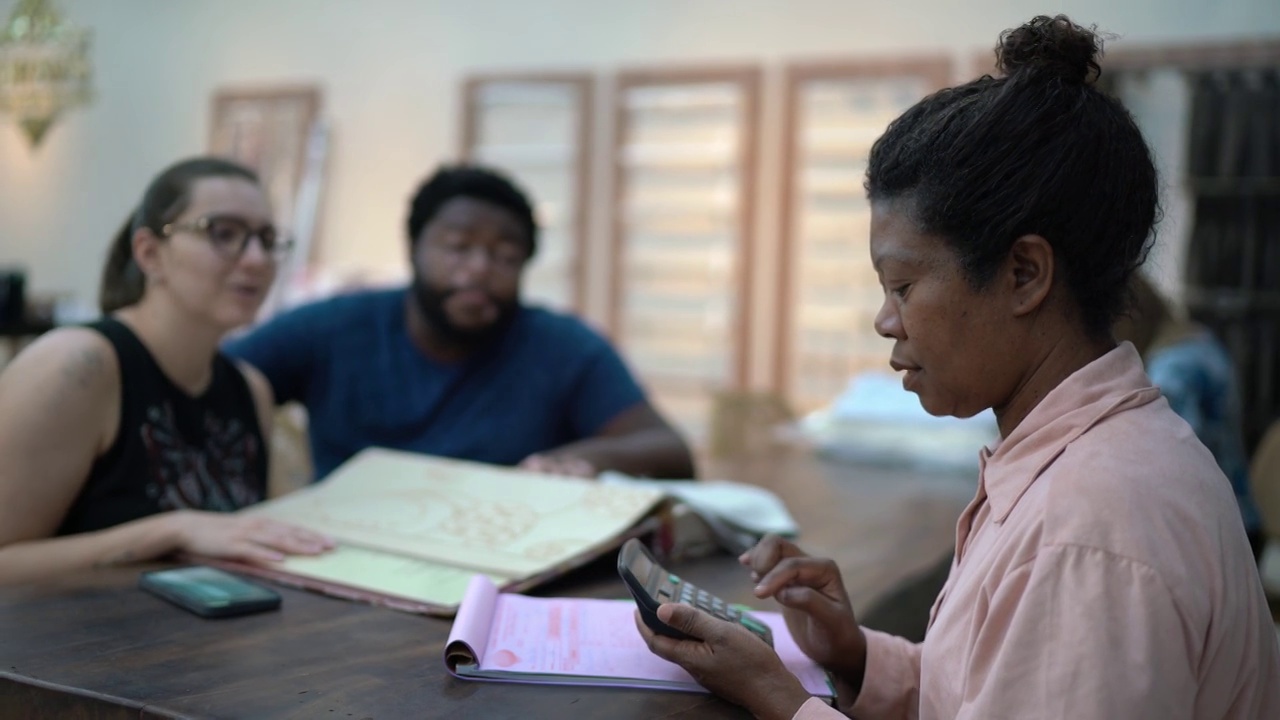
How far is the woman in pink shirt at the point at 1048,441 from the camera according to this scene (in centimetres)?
93

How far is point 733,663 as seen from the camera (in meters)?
1.22

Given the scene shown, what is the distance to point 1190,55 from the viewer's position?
516 centimetres

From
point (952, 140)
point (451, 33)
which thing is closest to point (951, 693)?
point (952, 140)

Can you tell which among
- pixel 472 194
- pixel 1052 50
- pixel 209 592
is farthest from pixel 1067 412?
pixel 472 194

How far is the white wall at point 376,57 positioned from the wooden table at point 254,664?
14.6ft

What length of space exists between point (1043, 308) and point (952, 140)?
176mm

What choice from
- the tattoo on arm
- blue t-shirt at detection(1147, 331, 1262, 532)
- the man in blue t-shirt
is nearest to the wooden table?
the tattoo on arm

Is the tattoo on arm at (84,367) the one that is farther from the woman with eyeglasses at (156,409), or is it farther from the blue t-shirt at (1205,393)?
the blue t-shirt at (1205,393)

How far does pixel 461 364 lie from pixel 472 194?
42cm

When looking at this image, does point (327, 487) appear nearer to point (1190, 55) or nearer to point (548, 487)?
point (548, 487)

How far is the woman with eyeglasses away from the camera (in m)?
1.76

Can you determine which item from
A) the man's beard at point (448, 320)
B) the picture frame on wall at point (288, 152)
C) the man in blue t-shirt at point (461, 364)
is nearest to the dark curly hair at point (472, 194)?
the man in blue t-shirt at point (461, 364)

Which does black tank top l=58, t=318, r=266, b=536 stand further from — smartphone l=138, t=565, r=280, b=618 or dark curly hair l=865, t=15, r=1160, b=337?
dark curly hair l=865, t=15, r=1160, b=337

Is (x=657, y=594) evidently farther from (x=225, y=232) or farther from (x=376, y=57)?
(x=376, y=57)
